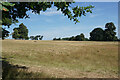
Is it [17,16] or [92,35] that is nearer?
[17,16]

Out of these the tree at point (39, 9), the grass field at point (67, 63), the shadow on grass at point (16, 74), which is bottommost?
the grass field at point (67, 63)

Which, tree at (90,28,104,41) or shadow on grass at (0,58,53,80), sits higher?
tree at (90,28,104,41)

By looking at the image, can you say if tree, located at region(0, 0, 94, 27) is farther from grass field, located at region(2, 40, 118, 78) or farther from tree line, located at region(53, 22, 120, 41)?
tree line, located at region(53, 22, 120, 41)

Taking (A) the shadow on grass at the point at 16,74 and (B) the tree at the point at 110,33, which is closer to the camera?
(A) the shadow on grass at the point at 16,74

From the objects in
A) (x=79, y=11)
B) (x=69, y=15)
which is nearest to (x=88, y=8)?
(x=79, y=11)

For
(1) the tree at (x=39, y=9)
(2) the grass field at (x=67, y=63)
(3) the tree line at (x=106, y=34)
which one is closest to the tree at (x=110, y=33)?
(3) the tree line at (x=106, y=34)

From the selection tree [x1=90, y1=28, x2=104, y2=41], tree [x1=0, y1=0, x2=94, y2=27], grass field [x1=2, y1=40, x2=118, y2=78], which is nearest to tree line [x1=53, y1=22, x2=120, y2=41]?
tree [x1=90, y1=28, x2=104, y2=41]

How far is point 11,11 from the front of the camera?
8.94 metres

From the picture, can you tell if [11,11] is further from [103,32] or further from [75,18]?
[103,32]

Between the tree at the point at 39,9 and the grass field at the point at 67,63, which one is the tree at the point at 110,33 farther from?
the tree at the point at 39,9

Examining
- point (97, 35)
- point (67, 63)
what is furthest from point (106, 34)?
point (67, 63)

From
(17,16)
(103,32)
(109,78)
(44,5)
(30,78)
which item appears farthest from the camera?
(103,32)

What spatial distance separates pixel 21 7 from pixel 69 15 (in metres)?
3.94

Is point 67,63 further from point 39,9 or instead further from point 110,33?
point 110,33
